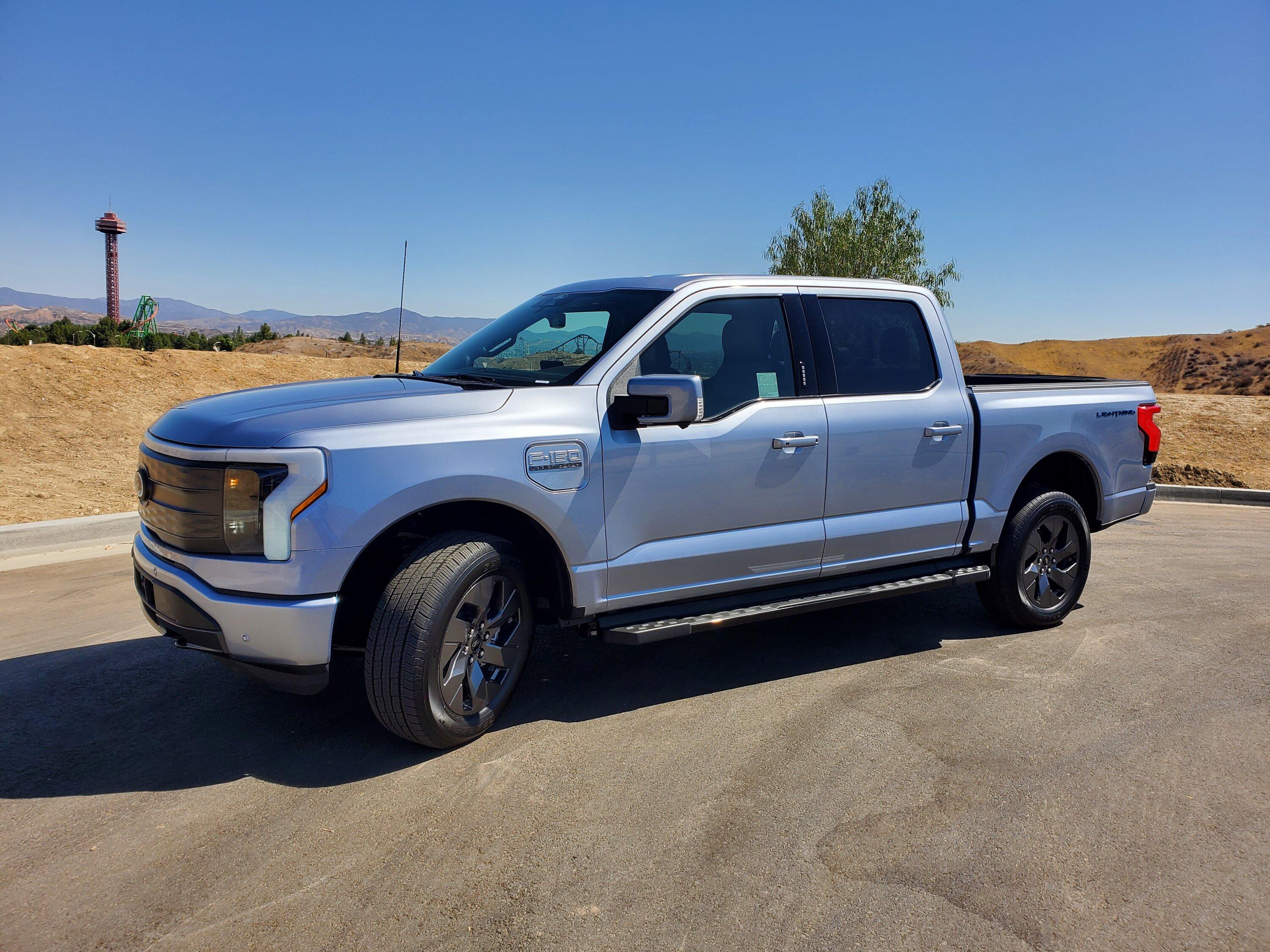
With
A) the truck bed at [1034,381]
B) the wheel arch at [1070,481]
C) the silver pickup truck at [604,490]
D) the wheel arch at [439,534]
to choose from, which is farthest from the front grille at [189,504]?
the wheel arch at [1070,481]

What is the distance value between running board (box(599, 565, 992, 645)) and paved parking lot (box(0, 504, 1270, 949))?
44cm

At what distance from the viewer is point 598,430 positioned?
3.92 metres

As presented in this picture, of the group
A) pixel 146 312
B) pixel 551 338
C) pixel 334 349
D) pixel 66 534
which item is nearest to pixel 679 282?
pixel 551 338

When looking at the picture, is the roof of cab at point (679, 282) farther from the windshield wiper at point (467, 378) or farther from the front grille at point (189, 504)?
the front grille at point (189, 504)

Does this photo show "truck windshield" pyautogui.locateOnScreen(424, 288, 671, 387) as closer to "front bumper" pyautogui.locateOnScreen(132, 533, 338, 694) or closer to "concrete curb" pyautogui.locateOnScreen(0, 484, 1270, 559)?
"front bumper" pyautogui.locateOnScreen(132, 533, 338, 694)

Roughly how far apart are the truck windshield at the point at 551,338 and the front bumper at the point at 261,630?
150 cm

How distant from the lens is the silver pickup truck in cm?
338

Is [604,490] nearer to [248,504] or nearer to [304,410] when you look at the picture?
[304,410]

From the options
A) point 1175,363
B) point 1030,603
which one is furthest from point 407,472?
point 1175,363

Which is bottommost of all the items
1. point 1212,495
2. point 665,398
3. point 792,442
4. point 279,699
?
point 279,699

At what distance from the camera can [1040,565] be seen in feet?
18.4

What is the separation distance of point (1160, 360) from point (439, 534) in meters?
60.2

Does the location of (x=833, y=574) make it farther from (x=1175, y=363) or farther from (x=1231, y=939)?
(x=1175, y=363)

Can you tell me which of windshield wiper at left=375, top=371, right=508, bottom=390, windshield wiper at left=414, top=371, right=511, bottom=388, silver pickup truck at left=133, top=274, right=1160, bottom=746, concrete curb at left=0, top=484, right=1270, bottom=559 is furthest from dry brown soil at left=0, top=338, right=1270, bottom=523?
silver pickup truck at left=133, top=274, right=1160, bottom=746
